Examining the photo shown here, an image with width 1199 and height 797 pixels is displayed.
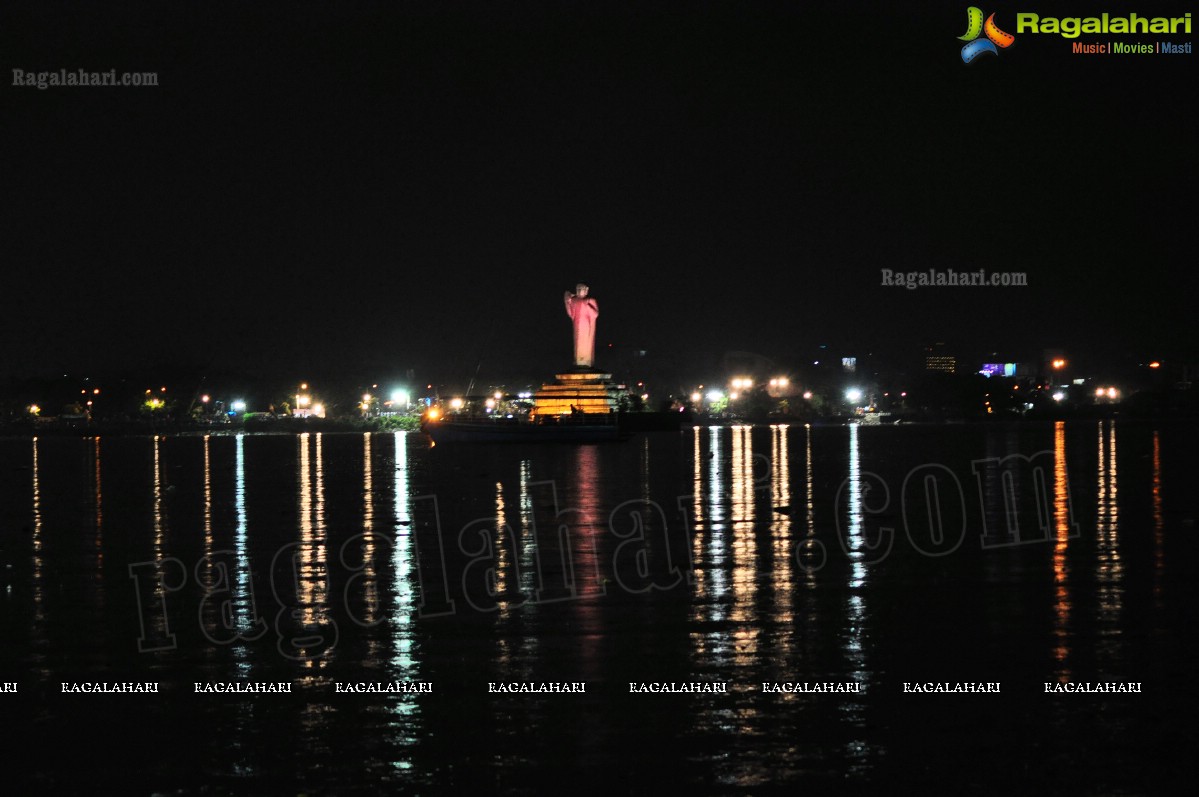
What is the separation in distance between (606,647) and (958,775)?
3212 millimetres

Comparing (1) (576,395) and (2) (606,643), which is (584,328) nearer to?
(1) (576,395)

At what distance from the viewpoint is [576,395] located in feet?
232

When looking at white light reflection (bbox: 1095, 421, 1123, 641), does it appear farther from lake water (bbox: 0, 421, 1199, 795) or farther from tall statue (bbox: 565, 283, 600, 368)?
tall statue (bbox: 565, 283, 600, 368)

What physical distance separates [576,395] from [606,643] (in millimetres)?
61868

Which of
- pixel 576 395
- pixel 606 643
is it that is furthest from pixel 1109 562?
pixel 576 395

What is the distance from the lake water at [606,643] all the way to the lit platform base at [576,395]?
5024cm

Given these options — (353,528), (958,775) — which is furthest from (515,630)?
(353,528)

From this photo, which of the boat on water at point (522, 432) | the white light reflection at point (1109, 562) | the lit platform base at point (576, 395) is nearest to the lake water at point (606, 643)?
the white light reflection at point (1109, 562)

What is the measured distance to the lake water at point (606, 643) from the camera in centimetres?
598

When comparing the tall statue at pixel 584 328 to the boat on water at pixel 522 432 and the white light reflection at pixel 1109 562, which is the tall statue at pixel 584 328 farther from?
the white light reflection at pixel 1109 562

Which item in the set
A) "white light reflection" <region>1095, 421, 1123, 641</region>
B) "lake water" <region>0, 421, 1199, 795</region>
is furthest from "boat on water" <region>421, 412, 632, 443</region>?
"lake water" <region>0, 421, 1199, 795</region>

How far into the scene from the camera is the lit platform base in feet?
231

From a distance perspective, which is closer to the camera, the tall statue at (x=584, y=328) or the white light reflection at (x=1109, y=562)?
the white light reflection at (x=1109, y=562)

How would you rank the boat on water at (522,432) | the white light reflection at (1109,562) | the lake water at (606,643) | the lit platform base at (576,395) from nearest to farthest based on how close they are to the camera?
the lake water at (606,643), the white light reflection at (1109,562), the boat on water at (522,432), the lit platform base at (576,395)
